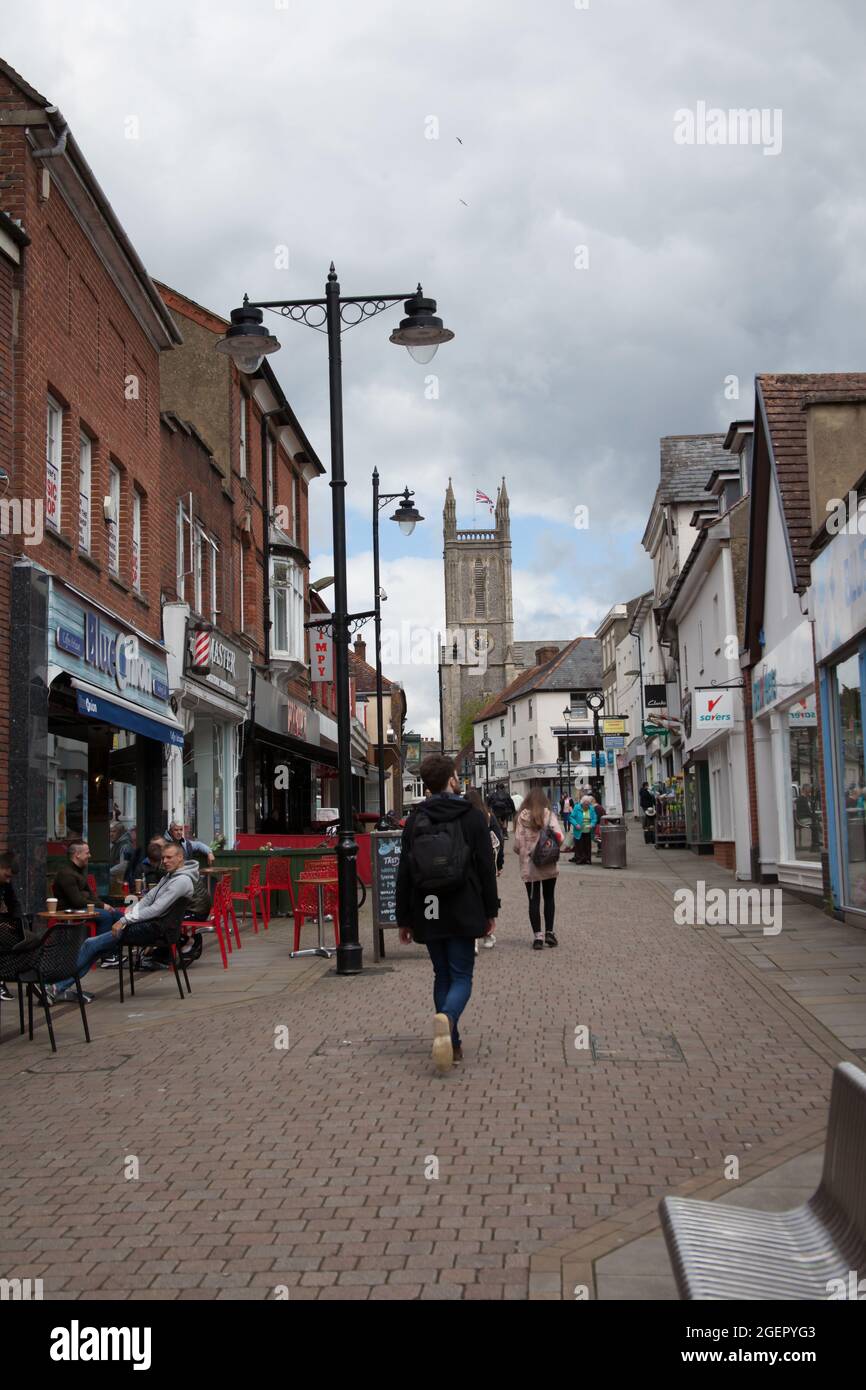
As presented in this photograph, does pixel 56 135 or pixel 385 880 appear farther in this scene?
pixel 56 135

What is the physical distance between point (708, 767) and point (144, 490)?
49.4 feet

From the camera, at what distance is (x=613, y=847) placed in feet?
91.6

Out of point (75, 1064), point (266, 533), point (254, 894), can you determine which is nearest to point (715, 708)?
point (254, 894)

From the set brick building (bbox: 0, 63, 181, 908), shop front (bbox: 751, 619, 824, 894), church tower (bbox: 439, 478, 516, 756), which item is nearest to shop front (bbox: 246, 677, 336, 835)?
brick building (bbox: 0, 63, 181, 908)

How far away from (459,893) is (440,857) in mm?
257

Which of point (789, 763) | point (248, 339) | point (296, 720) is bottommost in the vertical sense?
point (789, 763)

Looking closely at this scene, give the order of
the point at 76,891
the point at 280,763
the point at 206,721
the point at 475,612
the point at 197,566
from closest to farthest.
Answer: the point at 76,891 → the point at 197,566 → the point at 206,721 → the point at 280,763 → the point at 475,612

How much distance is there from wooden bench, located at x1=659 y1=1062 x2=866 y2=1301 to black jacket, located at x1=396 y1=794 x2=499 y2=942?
4102 mm

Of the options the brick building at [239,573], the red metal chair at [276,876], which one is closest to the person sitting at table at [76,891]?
the red metal chair at [276,876]

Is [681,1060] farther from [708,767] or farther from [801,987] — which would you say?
[708,767]

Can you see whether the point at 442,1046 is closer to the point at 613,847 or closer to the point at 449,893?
the point at 449,893

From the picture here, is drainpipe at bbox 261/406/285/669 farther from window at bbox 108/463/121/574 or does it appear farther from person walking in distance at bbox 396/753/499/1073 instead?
person walking in distance at bbox 396/753/499/1073

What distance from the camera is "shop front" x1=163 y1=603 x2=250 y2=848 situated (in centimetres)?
2177

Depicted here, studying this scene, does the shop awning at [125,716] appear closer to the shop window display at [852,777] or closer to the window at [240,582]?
the window at [240,582]
